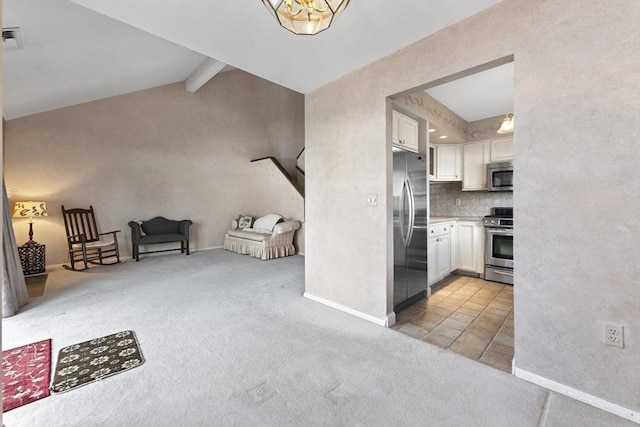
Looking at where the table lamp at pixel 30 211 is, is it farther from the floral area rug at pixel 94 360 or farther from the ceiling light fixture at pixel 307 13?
the ceiling light fixture at pixel 307 13

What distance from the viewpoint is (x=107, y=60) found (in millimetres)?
3826

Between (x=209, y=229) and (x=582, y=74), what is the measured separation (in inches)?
270

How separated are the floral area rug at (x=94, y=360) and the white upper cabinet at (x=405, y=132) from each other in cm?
288

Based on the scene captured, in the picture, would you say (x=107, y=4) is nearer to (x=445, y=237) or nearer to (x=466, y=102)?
(x=466, y=102)

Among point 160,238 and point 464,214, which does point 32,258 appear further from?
point 464,214

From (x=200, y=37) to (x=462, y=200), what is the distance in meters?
4.35

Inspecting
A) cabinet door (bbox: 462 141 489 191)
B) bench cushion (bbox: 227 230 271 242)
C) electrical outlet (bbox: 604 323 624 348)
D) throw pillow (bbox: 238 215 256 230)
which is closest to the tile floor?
electrical outlet (bbox: 604 323 624 348)

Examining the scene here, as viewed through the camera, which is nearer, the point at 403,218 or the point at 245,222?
the point at 403,218

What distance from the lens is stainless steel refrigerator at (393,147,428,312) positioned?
2795mm

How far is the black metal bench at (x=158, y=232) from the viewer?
5.55 m

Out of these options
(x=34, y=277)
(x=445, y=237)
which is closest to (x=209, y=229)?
(x=34, y=277)

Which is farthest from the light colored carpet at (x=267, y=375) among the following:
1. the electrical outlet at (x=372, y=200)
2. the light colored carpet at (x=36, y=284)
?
the electrical outlet at (x=372, y=200)

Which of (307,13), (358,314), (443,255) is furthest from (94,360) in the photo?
(443,255)

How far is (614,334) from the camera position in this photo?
152 centimetres
